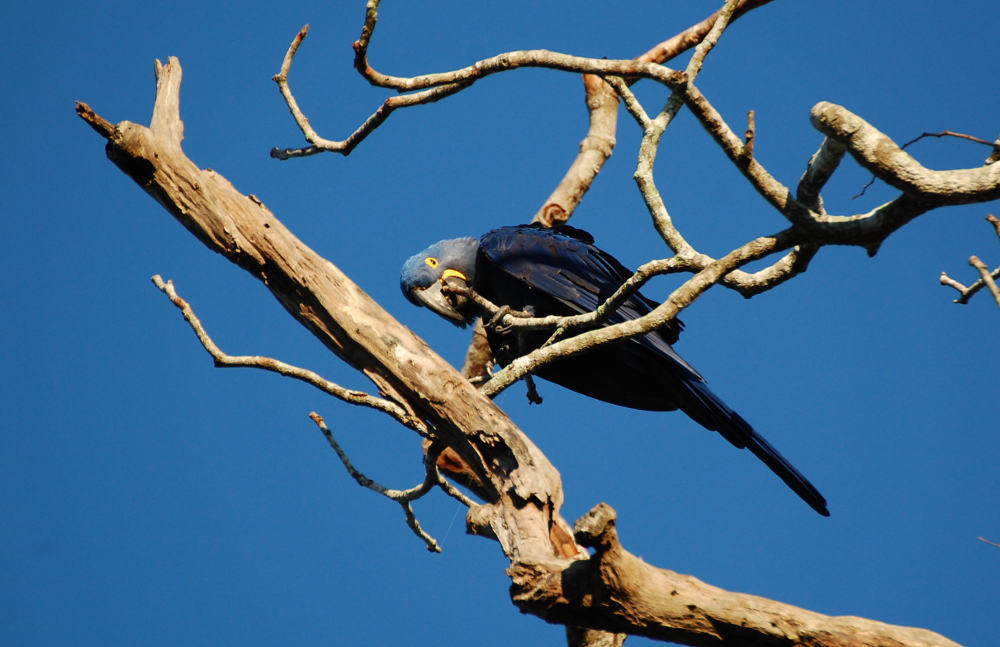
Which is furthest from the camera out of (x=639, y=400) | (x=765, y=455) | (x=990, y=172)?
(x=639, y=400)

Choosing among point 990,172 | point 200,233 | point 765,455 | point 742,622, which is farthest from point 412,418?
point 990,172

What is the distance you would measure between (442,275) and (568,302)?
0.92m

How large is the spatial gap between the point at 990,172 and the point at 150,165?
10.1 feet

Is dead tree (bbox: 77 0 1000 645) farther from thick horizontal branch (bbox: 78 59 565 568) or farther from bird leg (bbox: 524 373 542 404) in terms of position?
bird leg (bbox: 524 373 542 404)

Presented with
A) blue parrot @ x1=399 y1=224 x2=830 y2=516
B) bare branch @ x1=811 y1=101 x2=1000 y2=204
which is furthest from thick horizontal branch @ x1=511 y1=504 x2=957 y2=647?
blue parrot @ x1=399 y1=224 x2=830 y2=516

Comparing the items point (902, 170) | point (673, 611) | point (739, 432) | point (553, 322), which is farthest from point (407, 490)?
point (902, 170)

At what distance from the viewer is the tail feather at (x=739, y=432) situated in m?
3.88

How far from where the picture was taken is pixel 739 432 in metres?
4.19

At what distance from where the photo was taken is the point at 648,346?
4.35 m

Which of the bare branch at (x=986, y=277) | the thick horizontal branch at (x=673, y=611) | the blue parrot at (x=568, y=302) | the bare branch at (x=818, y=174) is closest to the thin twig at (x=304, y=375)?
the thick horizontal branch at (x=673, y=611)

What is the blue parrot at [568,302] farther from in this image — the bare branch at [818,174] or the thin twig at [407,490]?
the bare branch at [818,174]

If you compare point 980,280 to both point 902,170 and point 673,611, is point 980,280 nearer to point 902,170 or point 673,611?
point 902,170

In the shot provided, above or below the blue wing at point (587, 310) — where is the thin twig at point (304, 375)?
below

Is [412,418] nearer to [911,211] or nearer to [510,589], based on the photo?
[510,589]
